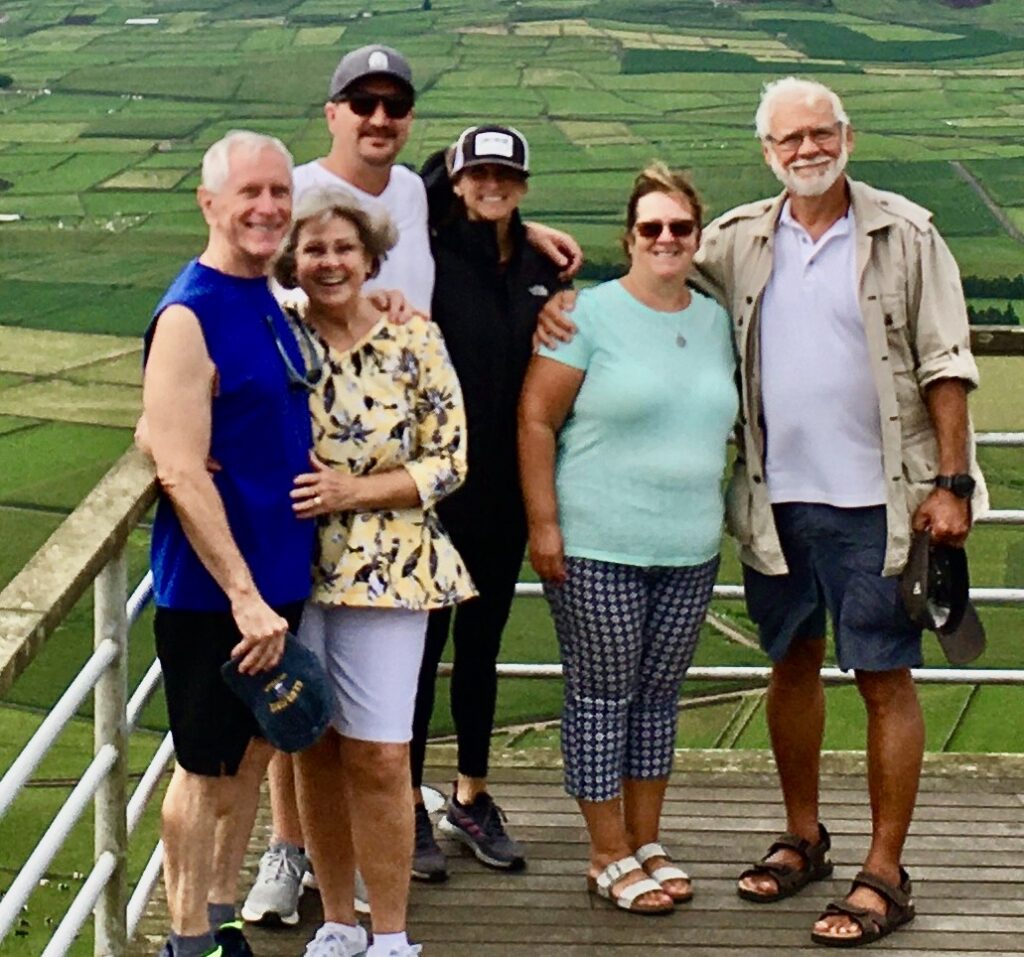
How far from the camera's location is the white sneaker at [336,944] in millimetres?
3123

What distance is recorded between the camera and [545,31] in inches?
3403

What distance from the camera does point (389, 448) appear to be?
2863 mm

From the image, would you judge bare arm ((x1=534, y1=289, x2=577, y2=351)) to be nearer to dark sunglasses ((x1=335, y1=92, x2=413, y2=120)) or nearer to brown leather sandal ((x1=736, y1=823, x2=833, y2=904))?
dark sunglasses ((x1=335, y1=92, x2=413, y2=120))

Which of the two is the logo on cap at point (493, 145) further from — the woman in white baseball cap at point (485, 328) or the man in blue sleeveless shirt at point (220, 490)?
the man in blue sleeveless shirt at point (220, 490)

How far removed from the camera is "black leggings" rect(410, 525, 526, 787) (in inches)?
135

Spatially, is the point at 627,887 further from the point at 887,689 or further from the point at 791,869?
the point at 887,689

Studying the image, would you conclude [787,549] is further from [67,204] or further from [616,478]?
[67,204]

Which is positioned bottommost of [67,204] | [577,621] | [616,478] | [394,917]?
[67,204]

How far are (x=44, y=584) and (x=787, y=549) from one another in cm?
148

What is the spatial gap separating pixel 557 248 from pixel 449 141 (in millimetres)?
55766

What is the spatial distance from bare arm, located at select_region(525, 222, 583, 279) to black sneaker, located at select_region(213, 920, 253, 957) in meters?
1.37

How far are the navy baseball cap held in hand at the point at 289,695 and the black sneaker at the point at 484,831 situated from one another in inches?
38.3

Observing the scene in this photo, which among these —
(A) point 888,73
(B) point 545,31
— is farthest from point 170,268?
(B) point 545,31

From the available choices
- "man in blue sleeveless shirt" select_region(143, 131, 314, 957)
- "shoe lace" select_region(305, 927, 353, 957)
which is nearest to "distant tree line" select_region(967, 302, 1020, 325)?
"shoe lace" select_region(305, 927, 353, 957)
